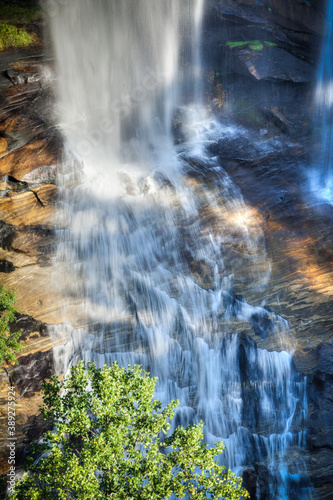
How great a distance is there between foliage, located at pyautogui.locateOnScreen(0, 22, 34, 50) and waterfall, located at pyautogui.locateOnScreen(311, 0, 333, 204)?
→ 61.6 feet

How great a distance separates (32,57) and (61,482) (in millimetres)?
23486

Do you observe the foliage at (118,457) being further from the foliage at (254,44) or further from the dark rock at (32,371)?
the foliage at (254,44)

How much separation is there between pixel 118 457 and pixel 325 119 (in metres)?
23.5

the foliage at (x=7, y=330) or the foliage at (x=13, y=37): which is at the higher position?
the foliage at (x=13, y=37)

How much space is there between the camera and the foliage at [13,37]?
74.9 ft

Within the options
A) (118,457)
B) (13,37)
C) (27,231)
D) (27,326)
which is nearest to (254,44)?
(13,37)

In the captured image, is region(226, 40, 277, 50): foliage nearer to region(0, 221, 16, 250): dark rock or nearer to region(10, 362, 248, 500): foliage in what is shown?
region(0, 221, 16, 250): dark rock

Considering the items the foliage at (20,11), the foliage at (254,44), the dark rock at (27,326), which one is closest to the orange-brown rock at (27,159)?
the dark rock at (27,326)

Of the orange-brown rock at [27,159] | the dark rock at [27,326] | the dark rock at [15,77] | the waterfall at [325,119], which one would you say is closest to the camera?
the dark rock at [27,326]

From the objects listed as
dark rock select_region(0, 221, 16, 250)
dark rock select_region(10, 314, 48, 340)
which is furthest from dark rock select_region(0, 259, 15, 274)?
dark rock select_region(10, 314, 48, 340)

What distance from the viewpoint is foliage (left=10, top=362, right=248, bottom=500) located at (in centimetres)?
772

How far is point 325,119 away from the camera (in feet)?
78.8

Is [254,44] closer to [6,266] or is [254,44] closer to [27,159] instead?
[27,159]

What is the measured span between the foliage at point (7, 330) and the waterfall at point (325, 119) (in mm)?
15376
